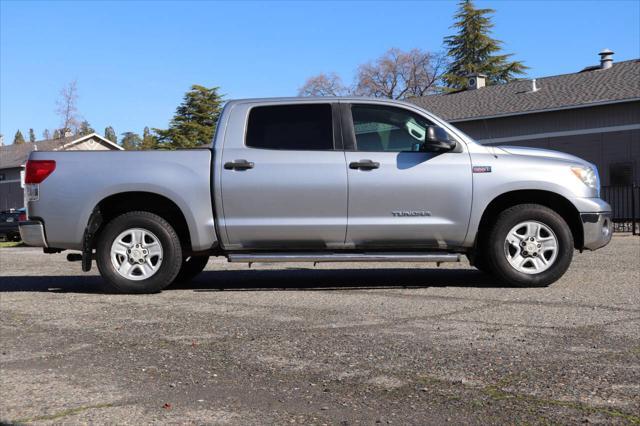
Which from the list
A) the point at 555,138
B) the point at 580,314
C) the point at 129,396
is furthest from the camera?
the point at 555,138

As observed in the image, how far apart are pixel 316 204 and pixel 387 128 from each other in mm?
1157

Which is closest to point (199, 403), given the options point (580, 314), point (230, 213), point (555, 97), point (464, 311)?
point (464, 311)

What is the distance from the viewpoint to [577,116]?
26672 millimetres

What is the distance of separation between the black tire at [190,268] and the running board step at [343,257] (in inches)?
54.6

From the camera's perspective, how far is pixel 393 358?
449 cm

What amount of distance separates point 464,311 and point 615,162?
2150 cm

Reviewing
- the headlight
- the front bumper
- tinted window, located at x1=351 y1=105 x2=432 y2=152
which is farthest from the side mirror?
the front bumper

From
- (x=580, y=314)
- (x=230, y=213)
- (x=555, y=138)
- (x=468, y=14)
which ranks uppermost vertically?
(x=468, y=14)

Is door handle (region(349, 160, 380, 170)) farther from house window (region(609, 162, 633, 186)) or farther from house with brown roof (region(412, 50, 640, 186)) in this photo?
house window (region(609, 162, 633, 186))

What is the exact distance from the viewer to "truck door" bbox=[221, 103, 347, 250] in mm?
7539

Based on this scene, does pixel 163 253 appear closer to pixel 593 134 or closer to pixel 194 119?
pixel 593 134

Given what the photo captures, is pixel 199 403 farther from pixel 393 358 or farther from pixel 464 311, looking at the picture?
pixel 464 311

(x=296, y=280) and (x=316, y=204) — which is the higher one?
(x=316, y=204)

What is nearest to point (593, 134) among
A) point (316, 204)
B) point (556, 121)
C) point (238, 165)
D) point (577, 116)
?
point (577, 116)
